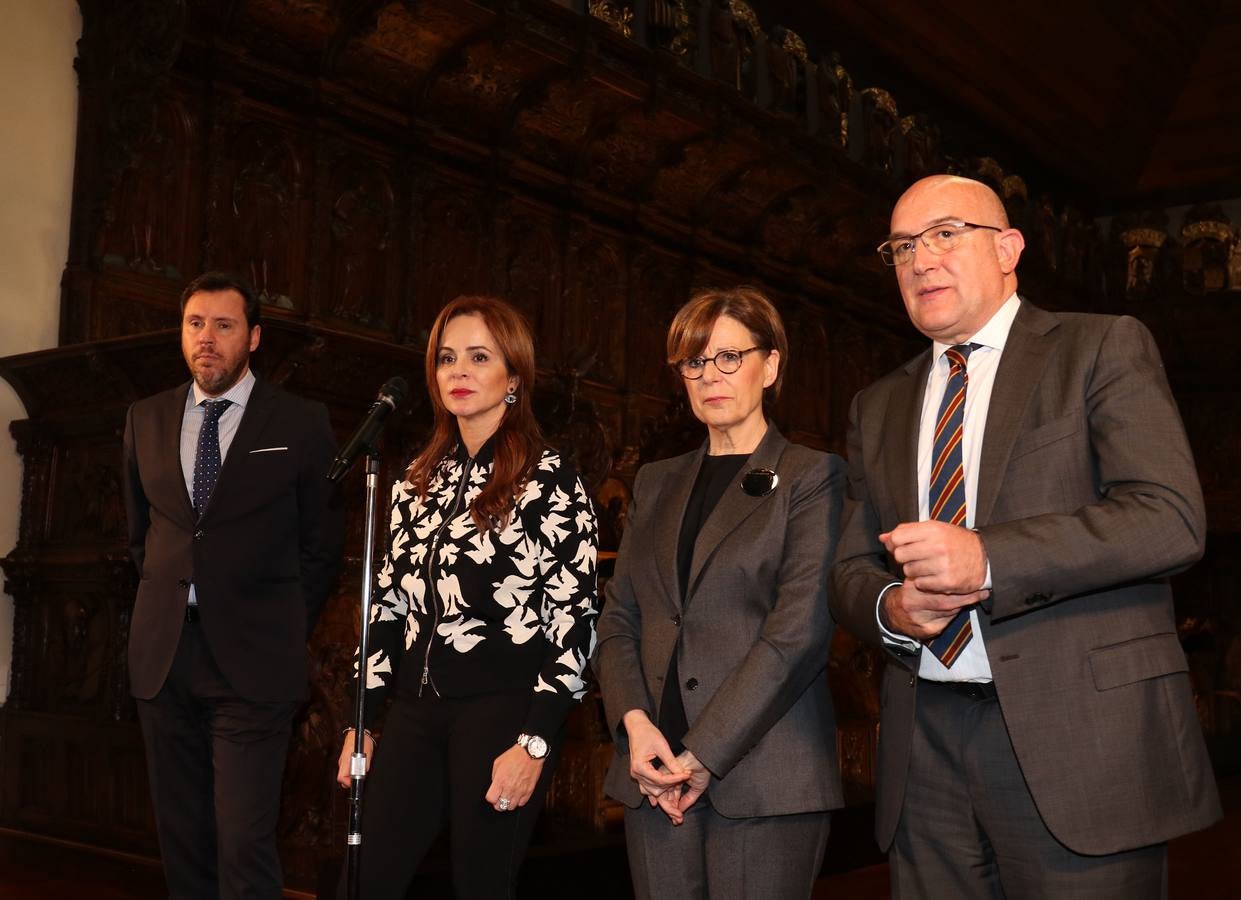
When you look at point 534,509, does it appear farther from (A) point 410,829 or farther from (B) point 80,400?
(B) point 80,400

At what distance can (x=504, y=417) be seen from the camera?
2.70 m

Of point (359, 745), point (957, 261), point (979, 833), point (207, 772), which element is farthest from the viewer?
point (207, 772)

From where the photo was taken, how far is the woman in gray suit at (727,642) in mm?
2254

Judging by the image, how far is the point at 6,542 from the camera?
542 centimetres

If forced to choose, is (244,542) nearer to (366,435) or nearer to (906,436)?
(366,435)

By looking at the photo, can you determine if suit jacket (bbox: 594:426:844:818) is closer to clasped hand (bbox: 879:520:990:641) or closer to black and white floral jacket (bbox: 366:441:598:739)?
Answer: black and white floral jacket (bbox: 366:441:598:739)

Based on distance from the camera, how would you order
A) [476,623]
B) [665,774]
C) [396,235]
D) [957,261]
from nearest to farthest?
[957,261] → [665,774] → [476,623] → [396,235]

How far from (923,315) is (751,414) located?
1.64ft

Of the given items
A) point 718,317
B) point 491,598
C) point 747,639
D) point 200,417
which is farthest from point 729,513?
point 200,417

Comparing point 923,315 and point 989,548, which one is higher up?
point 923,315

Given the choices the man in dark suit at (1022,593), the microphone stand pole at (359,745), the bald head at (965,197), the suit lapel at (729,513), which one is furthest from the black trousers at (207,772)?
the bald head at (965,197)

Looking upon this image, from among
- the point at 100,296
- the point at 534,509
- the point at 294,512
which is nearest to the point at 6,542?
the point at 100,296

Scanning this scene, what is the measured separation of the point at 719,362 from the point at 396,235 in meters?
4.99

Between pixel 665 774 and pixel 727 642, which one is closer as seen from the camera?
pixel 665 774
